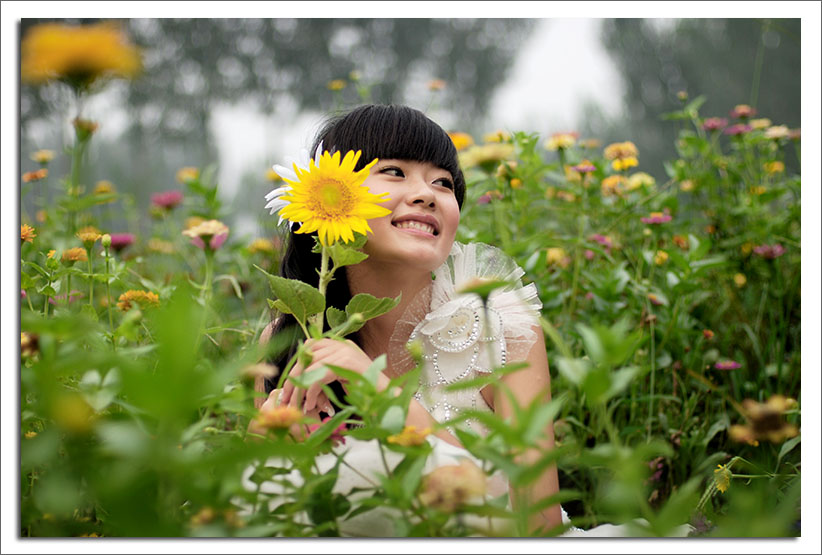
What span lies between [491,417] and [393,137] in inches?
26.8

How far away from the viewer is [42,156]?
140 centimetres

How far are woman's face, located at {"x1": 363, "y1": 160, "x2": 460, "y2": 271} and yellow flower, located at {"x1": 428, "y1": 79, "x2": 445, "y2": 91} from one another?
51cm

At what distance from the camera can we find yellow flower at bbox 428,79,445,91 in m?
1.51

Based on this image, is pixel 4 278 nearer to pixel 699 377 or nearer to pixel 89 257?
pixel 89 257

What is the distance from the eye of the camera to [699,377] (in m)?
1.24

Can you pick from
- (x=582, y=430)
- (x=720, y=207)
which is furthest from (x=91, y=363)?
(x=720, y=207)

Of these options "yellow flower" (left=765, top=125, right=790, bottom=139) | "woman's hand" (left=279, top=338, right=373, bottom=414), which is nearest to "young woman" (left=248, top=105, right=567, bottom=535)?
"woman's hand" (left=279, top=338, right=373, bottom=414)

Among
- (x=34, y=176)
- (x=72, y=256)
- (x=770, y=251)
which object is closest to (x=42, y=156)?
(x=34, y=176)

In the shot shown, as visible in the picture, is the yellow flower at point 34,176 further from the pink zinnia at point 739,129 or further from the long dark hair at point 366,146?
the pink zinnia at point 739,129

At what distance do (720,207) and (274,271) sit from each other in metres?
0.98

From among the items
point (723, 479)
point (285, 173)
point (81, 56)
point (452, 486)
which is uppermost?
point (81, 56)

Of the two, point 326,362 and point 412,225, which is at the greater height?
point 412,225

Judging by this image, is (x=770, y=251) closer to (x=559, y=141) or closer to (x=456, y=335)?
(x=559, y=141)

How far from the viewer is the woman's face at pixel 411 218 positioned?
0.96m
